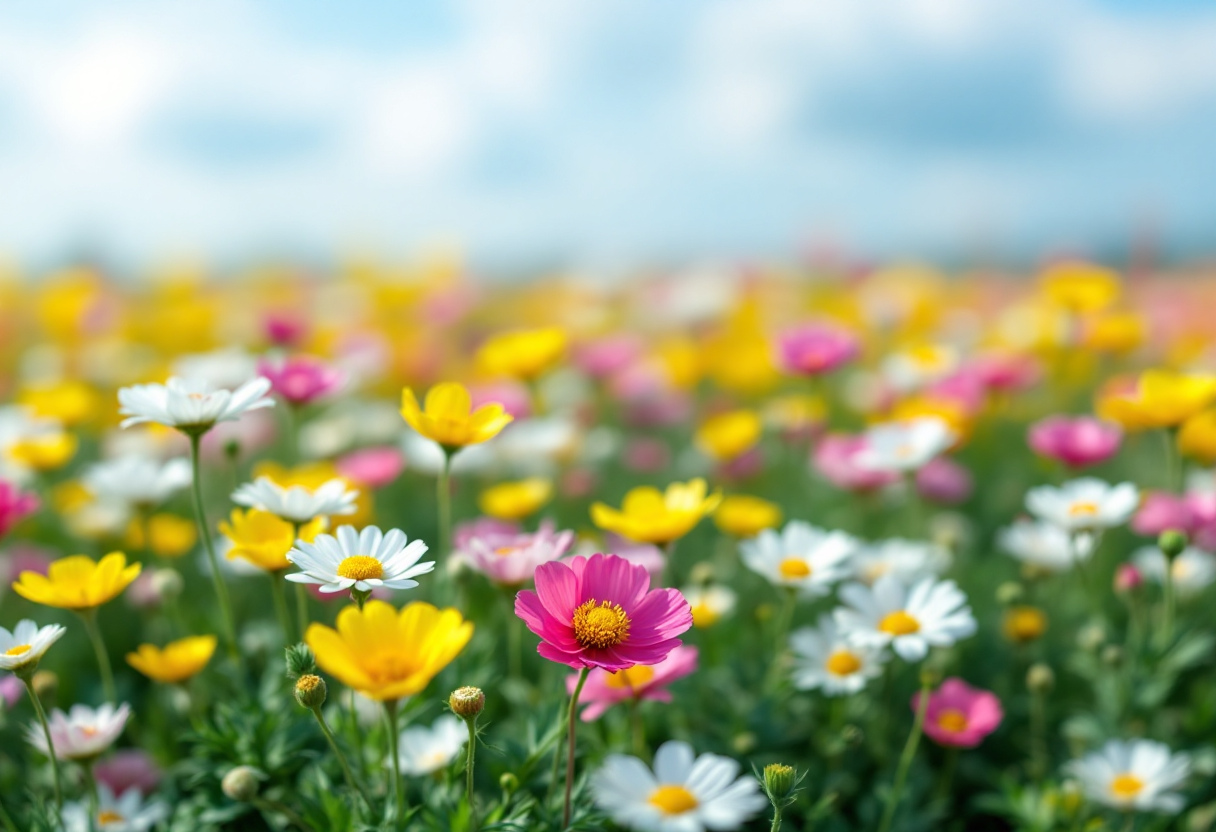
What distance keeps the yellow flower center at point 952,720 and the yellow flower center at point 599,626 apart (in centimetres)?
Result: 85

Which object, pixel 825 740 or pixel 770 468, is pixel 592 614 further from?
pixel 770 468

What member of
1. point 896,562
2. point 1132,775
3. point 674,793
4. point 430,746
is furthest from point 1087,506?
point 430,746

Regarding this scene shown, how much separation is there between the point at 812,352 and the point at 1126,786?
131 cm

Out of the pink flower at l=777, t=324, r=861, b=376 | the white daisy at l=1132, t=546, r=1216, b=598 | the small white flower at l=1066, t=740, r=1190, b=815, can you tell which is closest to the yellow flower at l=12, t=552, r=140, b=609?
the small white flower at l=1066, t=740, r=1190, b=815

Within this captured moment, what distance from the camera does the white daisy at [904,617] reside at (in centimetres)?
150

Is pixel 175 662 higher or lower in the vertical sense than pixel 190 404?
lower

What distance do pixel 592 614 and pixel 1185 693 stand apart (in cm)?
192

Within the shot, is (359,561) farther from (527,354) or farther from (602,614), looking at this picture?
(527,354)

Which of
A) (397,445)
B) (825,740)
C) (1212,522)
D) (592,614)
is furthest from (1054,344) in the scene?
(592,614)

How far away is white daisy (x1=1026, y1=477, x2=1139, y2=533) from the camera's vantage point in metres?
1.83

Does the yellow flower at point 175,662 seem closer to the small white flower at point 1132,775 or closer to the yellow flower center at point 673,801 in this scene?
the yellow flower center at point 673,801

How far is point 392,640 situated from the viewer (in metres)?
1.04

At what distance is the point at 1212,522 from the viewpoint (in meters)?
2.21

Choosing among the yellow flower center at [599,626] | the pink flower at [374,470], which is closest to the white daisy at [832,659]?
the yellow flower center at [599,626]
